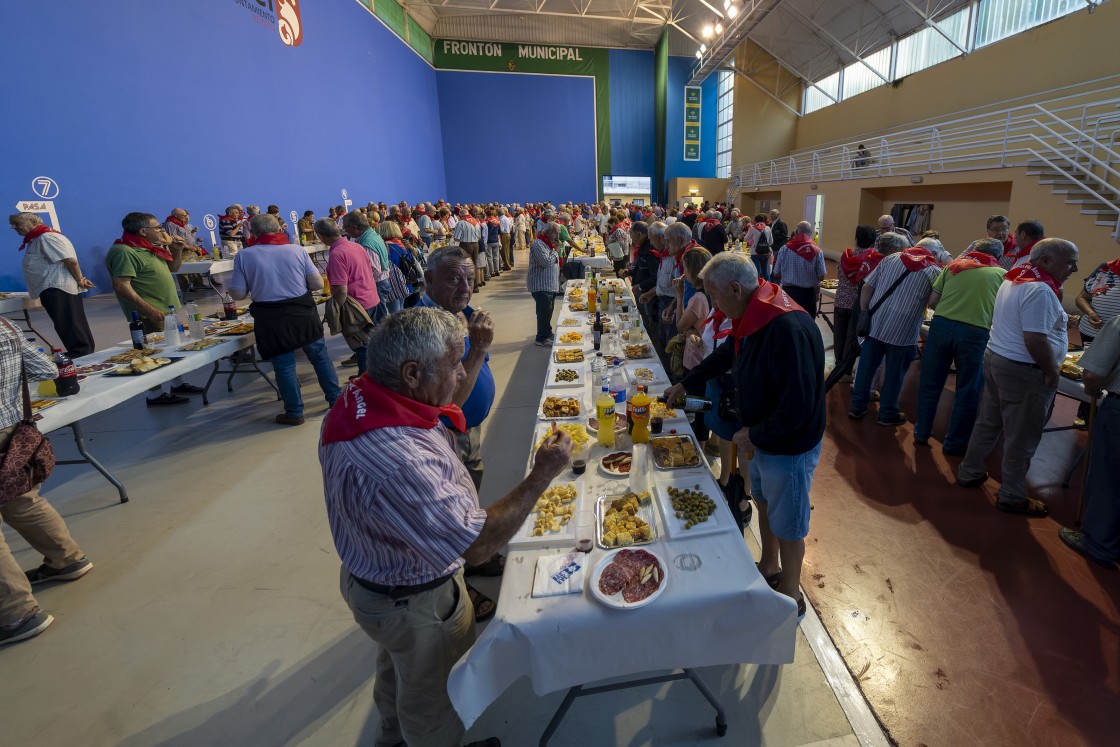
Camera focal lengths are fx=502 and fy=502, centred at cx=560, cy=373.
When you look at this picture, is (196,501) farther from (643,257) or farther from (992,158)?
(992,158)

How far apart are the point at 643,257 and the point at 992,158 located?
9.99m

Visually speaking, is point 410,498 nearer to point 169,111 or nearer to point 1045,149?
point 169,111

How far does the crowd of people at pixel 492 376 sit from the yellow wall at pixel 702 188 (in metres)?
18.1

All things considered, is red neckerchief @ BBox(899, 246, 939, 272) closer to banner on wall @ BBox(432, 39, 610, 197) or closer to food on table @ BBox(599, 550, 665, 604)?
food on table @ BBox(599, 550, 665, 604)

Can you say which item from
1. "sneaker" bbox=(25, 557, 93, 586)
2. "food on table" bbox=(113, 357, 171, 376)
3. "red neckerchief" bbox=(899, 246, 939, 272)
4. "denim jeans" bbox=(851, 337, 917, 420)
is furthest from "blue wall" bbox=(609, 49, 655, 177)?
"sneaker" bbox=(25, 557, 93, 586)

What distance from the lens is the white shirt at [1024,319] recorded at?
2836 mm

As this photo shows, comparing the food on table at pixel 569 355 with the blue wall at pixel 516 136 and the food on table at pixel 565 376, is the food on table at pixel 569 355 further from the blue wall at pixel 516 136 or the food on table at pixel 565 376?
the blue wall at pixel 516 136

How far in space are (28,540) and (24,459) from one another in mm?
606

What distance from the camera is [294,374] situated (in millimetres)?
4738

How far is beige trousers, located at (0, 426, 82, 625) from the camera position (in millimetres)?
2436

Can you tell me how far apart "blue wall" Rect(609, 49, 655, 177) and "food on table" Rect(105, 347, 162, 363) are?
2283 centimetres

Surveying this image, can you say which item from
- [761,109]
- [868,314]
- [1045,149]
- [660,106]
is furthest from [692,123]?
[868,314]

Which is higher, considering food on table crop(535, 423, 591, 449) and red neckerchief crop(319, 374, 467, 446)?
red neckerchief crop(319, 374, 467, 446)

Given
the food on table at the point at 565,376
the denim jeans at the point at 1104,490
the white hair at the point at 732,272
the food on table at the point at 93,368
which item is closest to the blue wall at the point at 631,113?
the food on table at the point at 565,376
